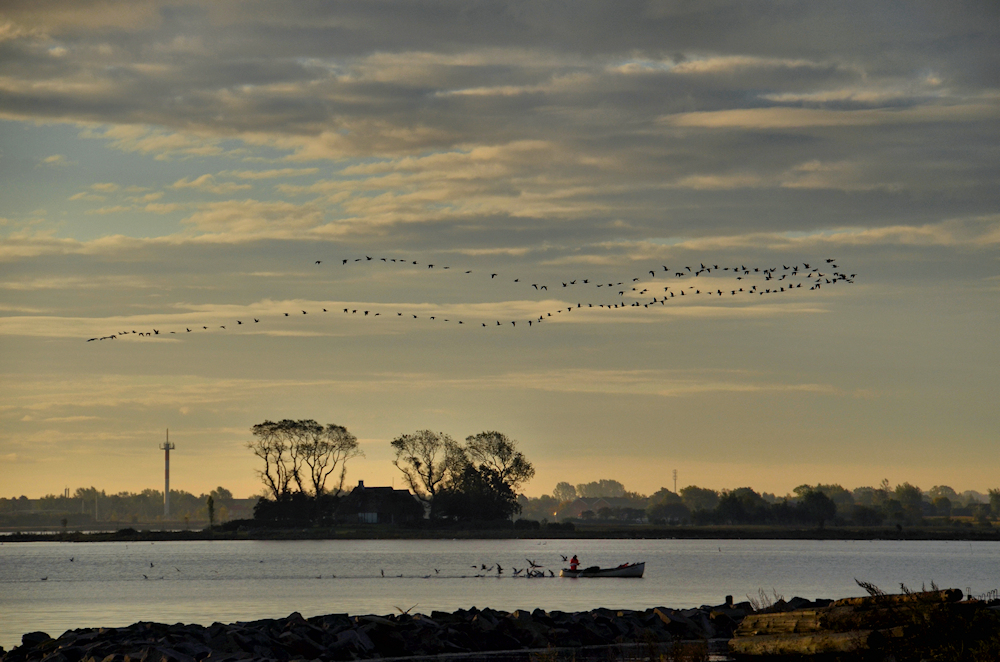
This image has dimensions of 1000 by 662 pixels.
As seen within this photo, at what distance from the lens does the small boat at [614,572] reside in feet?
276

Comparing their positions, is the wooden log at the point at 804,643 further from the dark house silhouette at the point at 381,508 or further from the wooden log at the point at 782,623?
the dark house silhouette at the point at 381,508

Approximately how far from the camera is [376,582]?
79.5 meters

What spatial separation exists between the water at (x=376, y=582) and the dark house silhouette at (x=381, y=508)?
25.3m

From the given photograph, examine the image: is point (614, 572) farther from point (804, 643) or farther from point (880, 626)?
point (880, 626)

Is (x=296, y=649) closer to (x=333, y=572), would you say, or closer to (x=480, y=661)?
(x=480, y=661)

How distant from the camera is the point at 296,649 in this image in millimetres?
28312

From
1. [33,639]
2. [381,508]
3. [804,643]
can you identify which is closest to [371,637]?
[33,639]

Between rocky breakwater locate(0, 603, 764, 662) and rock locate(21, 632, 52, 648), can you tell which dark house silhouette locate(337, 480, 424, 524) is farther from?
rock locate(21, 632, 52, 648)

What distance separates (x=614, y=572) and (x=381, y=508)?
280 ft

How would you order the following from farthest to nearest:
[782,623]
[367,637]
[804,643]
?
[367,637]
[782,623]
[804,643]

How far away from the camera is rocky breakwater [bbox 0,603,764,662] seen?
89.5 feet

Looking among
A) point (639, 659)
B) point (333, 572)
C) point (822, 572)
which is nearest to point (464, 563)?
point (333, 572)

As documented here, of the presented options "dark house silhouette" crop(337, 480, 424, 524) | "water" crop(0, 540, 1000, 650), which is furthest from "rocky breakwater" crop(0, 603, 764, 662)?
"dark house silhouette" crop(337, 480, 424, 524)

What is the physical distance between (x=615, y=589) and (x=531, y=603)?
14.2m
